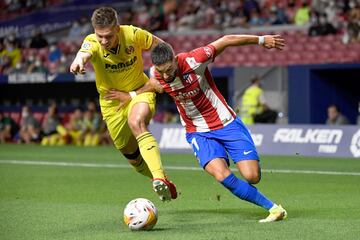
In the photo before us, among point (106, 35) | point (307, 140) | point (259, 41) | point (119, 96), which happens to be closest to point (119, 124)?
point (119, 96)

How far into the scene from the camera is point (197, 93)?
31.0 feet

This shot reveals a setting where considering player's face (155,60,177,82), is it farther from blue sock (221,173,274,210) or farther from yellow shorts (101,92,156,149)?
yellow shorts (101,92,156,149)

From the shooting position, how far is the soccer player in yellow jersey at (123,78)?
9.83 metres

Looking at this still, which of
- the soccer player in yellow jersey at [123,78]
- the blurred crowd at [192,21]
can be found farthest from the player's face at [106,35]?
the blurred crowd at [192,21]

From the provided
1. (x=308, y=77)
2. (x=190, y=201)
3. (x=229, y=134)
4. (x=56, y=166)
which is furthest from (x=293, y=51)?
(x=229, y=134)

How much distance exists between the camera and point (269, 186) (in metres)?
13.5

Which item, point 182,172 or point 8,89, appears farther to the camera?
point 8,89

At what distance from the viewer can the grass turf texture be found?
28.0ft

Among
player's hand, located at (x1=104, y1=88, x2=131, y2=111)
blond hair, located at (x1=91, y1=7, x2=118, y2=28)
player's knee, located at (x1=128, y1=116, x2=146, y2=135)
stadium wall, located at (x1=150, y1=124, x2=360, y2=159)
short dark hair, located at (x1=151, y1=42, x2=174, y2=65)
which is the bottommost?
stadium wall, located at (x1=150, y1=124, x2=360, y2=159)

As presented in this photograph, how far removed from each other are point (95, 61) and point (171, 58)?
178 cm

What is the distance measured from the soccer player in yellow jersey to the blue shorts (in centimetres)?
47

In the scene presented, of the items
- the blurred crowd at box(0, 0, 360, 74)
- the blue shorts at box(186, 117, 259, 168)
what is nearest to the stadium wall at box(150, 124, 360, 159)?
the blurred crowd at box(0, 0, 360, 74)

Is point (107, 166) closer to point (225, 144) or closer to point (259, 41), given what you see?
point (225, 144)

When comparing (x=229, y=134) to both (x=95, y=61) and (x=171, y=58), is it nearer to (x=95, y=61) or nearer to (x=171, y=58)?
(x=171, y=58)
